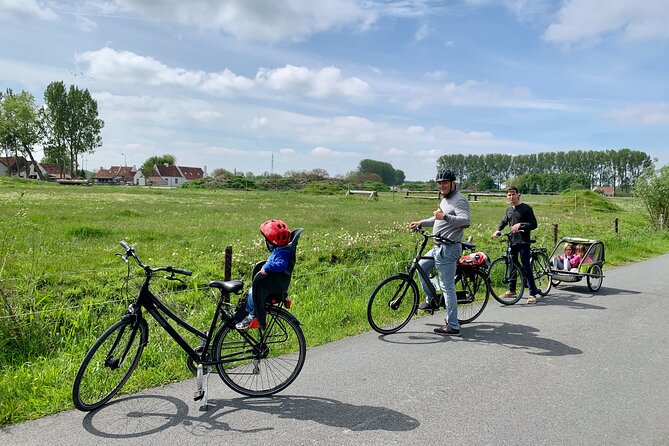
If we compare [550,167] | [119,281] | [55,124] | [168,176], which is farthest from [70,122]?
[550,167]

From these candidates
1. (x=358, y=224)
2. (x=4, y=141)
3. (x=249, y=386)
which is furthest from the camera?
(x=4, y=141)

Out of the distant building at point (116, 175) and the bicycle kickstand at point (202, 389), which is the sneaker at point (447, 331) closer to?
the bicycle kickstand at point (202, 389)

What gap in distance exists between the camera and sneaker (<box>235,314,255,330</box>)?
427cm

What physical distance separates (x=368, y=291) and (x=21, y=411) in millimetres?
5361

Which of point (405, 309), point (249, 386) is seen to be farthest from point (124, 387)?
point (405, 309)

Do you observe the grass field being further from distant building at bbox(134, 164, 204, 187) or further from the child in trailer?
distant building at bbox(134, 164, 204, 187)

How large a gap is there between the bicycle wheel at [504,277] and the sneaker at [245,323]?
451cm

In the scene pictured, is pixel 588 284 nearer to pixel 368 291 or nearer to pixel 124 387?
pixel 368 291

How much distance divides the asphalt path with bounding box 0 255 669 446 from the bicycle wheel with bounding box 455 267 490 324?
59cm

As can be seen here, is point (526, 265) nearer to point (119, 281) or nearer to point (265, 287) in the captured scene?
point (265, 287)

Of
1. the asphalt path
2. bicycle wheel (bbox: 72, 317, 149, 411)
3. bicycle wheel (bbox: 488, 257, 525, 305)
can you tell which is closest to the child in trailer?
bicycle wheel (bbox: 488, 257, 525, 305)

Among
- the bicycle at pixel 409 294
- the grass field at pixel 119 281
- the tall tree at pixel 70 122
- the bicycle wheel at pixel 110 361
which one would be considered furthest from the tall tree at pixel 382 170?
the bicycle wheel at pixel 110 361

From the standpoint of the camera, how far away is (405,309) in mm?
6570

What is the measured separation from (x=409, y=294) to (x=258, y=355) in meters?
2.63
